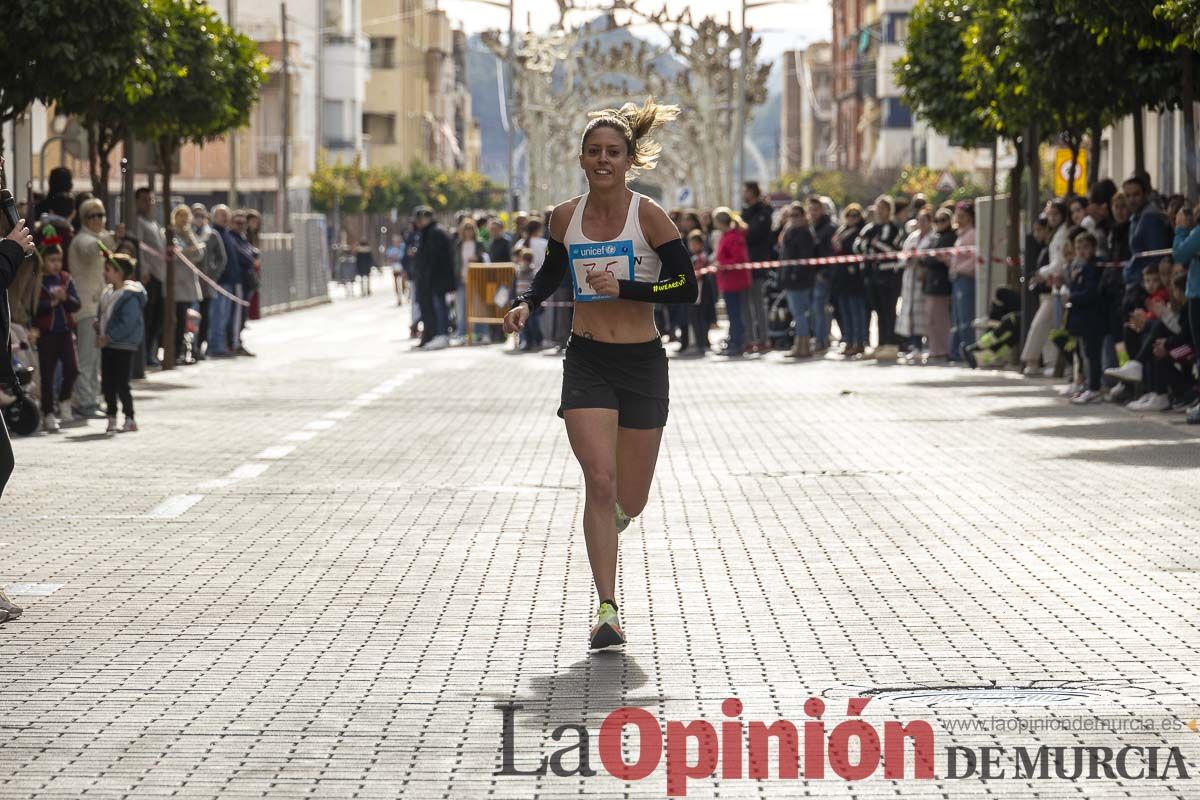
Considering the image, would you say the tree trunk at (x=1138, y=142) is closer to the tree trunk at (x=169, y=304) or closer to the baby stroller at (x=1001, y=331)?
the baby stroller at (x=1001, y=331)

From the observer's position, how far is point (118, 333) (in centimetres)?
1800

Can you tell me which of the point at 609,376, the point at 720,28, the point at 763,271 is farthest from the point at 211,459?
the point at 720,28

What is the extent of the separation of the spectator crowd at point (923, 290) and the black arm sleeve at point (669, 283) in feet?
31.3

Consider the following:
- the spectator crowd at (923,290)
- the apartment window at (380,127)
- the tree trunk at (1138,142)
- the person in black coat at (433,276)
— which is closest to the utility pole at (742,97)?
the spectator crowd at (923,290)

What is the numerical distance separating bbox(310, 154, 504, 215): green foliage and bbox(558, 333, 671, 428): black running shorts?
8688 cm

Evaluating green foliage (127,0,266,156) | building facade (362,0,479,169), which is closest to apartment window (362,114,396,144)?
building facade (362,0,479,169)

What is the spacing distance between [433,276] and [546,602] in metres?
26.0

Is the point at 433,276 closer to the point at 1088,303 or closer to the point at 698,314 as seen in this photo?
the point at 698,314

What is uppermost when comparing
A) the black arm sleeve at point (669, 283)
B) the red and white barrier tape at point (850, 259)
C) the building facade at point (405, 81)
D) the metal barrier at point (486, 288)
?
the building facade at point (405, 81)

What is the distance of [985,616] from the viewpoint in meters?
8.98

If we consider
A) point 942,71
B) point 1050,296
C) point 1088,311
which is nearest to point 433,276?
point 942,71

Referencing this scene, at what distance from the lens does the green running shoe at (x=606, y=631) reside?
325 inches

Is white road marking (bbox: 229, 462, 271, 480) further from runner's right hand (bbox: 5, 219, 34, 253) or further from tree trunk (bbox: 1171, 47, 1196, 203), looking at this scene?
tree trunk (bbox: 1171, 47, 1196, 203)

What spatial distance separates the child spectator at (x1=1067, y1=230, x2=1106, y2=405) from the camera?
69.1ft
